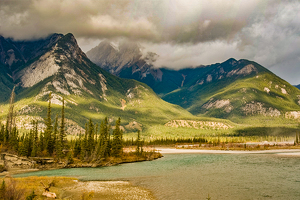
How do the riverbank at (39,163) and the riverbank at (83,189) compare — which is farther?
the riverbank at (39,163)

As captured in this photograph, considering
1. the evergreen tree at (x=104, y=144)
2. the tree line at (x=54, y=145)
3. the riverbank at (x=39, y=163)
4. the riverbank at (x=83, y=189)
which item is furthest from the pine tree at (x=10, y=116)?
the riverbank at (x=83, y=189)

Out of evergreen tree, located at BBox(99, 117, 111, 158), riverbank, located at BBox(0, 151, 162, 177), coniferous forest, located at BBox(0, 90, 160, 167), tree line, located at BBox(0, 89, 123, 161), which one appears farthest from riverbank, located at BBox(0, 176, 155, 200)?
evergreen tree, located at BBox(99, 117, 111, 158)

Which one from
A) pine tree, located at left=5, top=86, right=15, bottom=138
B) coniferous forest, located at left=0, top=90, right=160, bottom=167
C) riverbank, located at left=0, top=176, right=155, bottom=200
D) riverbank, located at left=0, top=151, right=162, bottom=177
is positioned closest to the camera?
riverbank, located at left=0, top=176, right=155, bottom=200

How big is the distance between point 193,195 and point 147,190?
10417 mm

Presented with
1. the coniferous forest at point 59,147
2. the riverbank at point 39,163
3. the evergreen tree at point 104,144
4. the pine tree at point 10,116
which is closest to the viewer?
the riverbank at point 39,163

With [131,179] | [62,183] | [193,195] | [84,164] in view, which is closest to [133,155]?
[84,164]

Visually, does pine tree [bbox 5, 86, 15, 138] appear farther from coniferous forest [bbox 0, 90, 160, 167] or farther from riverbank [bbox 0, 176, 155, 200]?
riverbank [bbox 0, 176, 155, 200]

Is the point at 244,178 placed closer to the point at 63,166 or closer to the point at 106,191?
the point at 106,191

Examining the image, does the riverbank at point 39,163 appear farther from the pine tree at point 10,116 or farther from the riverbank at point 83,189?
the riverbank at point 83,189

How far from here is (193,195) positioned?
157 ft

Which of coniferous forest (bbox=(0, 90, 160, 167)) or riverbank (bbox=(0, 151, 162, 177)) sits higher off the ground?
coniferous forest (bbox=(0, 90, 160, 167))

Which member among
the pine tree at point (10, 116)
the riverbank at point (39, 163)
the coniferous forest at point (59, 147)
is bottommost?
the riverbank at point (39, 163)

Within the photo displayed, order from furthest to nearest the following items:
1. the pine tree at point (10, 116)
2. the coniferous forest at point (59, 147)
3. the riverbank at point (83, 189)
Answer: the pine tree at point (10, 116) → the coniferous forest at point (59, 147) → the riverbank at point (83, 189)

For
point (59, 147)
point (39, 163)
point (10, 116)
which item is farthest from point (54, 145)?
point (10, 116)
